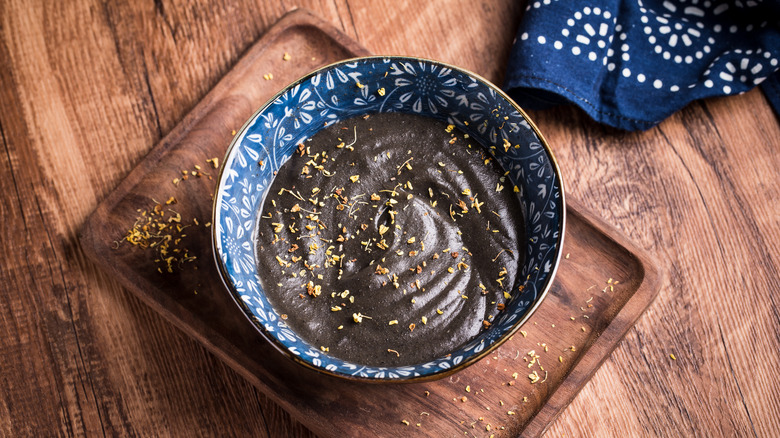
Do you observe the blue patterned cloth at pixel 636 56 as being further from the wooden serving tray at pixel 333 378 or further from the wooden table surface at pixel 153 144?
the wooden serving tray at pixel 333 378

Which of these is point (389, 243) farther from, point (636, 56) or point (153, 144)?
point (636, 56)

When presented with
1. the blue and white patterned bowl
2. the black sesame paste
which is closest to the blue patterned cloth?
the blue and white patterned bowl

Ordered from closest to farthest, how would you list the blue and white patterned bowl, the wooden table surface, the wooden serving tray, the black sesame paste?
the blue and white patterned bowl < the black sesame paste < the wooden serving tray < the wooden table surface

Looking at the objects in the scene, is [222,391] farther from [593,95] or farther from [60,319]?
[593,95]

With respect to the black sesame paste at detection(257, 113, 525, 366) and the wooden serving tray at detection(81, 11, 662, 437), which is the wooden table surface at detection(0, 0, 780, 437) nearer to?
the wooden serving tray at detection(81, 11, 662, 437)

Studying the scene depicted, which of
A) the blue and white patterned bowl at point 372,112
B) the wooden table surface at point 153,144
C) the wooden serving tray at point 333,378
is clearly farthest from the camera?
the wooden table surface at point 153,144

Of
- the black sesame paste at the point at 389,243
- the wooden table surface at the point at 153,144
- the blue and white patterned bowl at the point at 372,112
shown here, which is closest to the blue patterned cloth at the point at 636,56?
the wooden table surface at the point at 153,144
